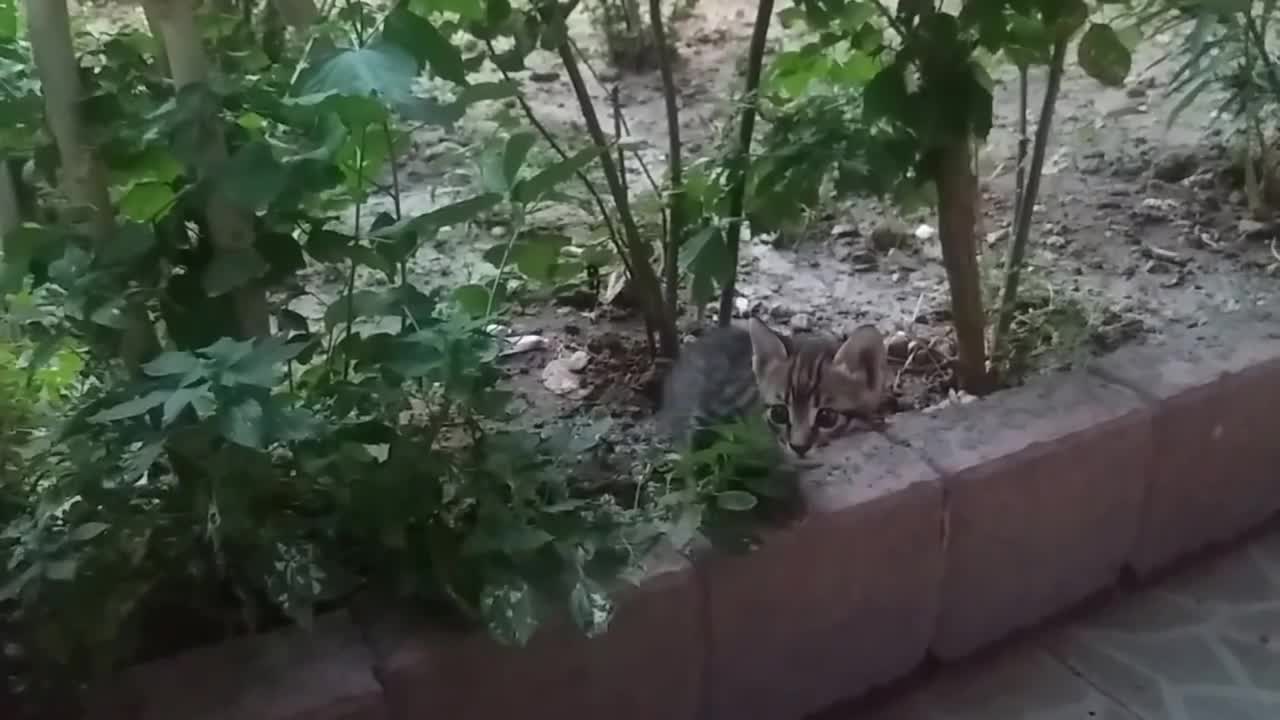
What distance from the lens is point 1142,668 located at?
1.67 metres

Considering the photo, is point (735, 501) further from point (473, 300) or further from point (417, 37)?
point (417, 37)

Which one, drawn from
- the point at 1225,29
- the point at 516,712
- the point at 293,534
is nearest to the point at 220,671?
the point at 293,534

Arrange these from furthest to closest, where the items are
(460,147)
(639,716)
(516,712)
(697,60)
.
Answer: (697,60) → (460,147) → (639,716) → (516,712)

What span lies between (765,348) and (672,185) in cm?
25

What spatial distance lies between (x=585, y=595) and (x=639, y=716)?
247 millimetres

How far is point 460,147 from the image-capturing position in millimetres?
2426

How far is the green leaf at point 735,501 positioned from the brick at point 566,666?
82 mm

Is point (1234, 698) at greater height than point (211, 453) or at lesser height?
lesser

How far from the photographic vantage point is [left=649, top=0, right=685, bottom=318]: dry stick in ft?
5.42

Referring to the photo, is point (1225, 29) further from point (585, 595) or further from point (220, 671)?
point (220, 671)

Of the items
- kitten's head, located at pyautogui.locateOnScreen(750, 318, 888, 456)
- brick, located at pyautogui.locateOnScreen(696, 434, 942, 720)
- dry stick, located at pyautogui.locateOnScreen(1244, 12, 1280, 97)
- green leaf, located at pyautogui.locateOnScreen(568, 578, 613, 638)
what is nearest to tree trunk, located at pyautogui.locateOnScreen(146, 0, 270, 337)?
green leaf, located at pyautogui.locateOnScreen(568, 578, 613, 638)

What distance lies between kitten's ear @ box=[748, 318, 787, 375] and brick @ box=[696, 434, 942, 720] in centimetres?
14

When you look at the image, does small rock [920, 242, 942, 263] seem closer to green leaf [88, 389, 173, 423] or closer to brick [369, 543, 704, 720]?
brick [369, 543, 704, 720]

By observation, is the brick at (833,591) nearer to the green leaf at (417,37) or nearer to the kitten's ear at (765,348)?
the kitten's ear at (765,348)
